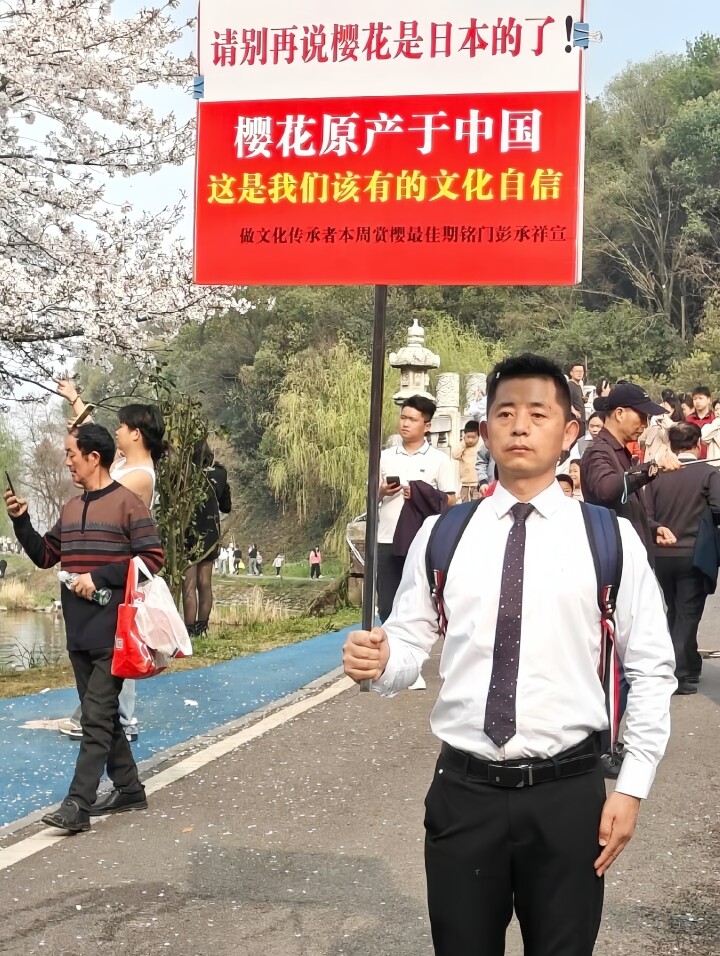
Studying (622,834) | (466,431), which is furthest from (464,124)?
(466,431)

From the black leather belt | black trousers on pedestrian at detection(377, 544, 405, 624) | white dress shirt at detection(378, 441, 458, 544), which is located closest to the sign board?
the black leather belt

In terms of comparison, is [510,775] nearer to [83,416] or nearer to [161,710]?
[83,416]

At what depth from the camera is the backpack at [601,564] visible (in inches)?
136

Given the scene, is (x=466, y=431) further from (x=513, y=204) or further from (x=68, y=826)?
(x=513, y=204)

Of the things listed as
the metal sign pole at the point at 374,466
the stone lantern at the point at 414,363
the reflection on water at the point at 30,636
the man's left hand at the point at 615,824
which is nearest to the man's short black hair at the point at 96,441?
the metal sign pole at the point at 374,466

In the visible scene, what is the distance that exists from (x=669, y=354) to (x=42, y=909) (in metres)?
53.2

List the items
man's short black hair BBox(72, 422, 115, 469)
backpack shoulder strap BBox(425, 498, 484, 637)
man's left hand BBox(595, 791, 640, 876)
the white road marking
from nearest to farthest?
man's left hand BBox(595, 791, 640, 876) → backpack shoulder strap BBox(425, 498, 484, 637) → the white road marking → man's short black hair BBox(72, 422, 115, 469)

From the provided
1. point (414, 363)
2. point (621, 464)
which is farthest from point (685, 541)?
point (414, 363)

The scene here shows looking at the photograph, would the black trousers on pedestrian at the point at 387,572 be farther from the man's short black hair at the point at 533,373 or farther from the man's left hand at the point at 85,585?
the man's short black hair at the point at 533,373

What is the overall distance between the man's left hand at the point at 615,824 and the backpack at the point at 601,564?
143 millimetres

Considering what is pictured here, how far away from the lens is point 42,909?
214 inches

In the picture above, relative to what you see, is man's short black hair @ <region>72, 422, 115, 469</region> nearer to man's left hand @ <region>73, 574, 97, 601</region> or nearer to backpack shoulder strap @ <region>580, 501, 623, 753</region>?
man's left hand @ <region>73, 574, 97, 601</region>

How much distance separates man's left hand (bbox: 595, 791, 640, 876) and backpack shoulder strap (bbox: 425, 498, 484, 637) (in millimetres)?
594

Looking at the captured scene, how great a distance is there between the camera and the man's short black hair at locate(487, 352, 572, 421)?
3619 millimetres
